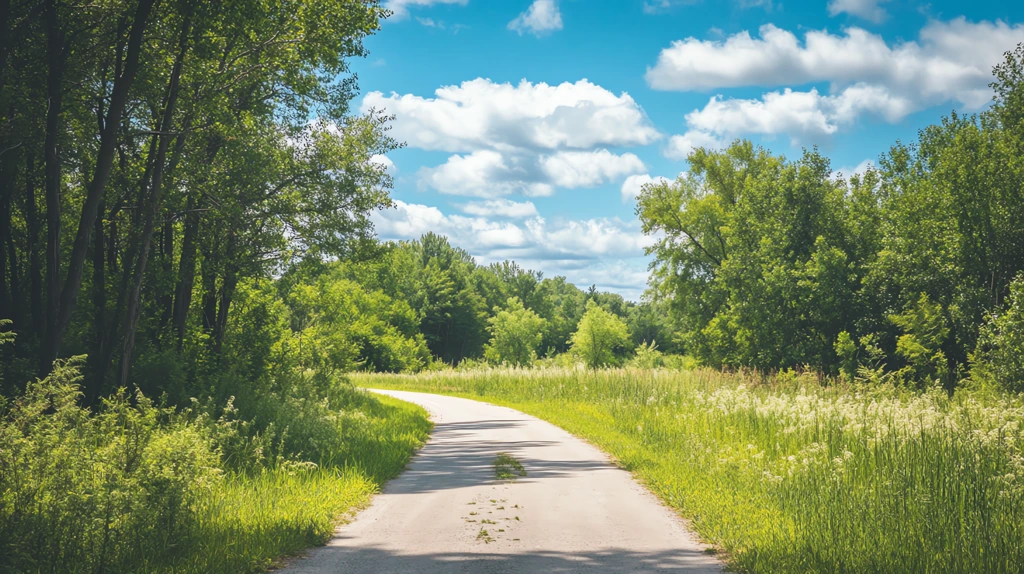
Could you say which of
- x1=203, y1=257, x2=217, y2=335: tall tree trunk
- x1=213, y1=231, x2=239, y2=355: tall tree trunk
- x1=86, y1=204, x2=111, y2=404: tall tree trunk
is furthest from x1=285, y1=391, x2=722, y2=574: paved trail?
x1=203, y1=257, x2=217, y2=335: tall tree trunk

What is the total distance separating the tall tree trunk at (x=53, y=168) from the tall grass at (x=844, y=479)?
10624 millimetres

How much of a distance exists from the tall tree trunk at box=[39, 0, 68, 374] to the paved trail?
703 centimetres

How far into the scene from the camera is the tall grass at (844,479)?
20.9 feet

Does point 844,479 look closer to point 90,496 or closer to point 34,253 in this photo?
point 90,496

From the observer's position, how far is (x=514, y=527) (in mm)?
7852

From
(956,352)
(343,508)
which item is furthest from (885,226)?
(343,508)

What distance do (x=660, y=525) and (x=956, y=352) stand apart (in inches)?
1146

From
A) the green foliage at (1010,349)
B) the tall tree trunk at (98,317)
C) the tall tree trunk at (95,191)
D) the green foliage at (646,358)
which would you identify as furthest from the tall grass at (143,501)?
the green foliage at (646,358)

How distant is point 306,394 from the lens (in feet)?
73.3

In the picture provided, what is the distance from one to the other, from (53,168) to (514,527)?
1193 cm

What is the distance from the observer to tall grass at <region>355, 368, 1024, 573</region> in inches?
250

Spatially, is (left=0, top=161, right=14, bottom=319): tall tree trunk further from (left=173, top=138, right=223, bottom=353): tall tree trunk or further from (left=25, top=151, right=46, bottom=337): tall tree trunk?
(left=173, top=138, right=223, bottom=353): tall tree trunk

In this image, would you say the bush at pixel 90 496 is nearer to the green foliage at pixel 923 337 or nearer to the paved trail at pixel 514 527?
the paved trail at pixel 514 527

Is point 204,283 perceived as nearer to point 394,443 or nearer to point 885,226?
point 394,443
